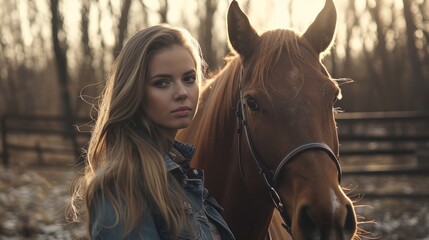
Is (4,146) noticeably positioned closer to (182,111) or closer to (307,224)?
(182,111)

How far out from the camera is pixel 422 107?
13461 millimetres

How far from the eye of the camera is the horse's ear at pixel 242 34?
8.75 feet

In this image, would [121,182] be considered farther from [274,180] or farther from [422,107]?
[422,107]

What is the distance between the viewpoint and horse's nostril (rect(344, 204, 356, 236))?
2.01 meters

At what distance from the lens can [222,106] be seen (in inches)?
116

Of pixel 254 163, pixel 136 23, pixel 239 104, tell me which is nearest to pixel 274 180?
pixel 254 163

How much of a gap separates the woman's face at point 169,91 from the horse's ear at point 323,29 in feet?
2.73

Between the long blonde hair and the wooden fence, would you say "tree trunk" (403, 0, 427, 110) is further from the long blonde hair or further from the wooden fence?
the long blonde hair

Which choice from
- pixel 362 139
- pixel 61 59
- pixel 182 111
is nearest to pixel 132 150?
pixel 182 111

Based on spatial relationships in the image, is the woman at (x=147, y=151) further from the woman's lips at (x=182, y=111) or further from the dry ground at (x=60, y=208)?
the dry ground at (x=60, y=208)

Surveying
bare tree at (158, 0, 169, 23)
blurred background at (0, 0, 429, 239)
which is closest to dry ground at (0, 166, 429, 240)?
blurred background at (0, 0, 429, 239)

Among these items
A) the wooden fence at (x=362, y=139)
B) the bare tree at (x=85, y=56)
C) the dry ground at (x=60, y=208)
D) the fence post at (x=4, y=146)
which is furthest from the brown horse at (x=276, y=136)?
the bare tree at (x=85, y=56)

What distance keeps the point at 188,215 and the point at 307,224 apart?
1.58 feet

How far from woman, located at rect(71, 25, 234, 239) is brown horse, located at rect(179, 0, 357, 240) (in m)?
0.39
